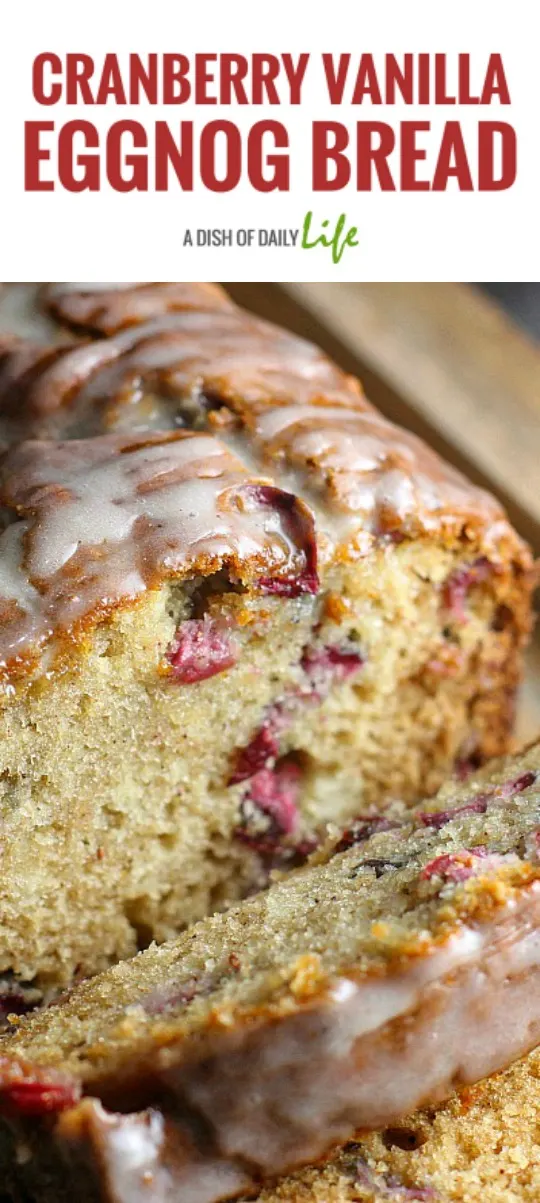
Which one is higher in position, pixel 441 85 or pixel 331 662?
pixel 441 85

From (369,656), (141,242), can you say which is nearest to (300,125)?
(141,242)

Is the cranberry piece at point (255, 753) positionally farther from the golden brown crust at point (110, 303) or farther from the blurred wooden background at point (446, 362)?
the blurred wooden background at point (446, 362)

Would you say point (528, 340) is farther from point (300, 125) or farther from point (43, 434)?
point (43, 434)

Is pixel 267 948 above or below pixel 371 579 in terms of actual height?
below

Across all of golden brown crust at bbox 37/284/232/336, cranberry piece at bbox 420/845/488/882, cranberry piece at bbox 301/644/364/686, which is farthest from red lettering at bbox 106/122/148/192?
A: cranberry piece at bbox 420/845/488/882

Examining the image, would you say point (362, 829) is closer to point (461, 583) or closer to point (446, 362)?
point (461, 583)

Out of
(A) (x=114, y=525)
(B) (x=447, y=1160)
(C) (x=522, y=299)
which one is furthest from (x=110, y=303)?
(C) (x=522, y=299)
